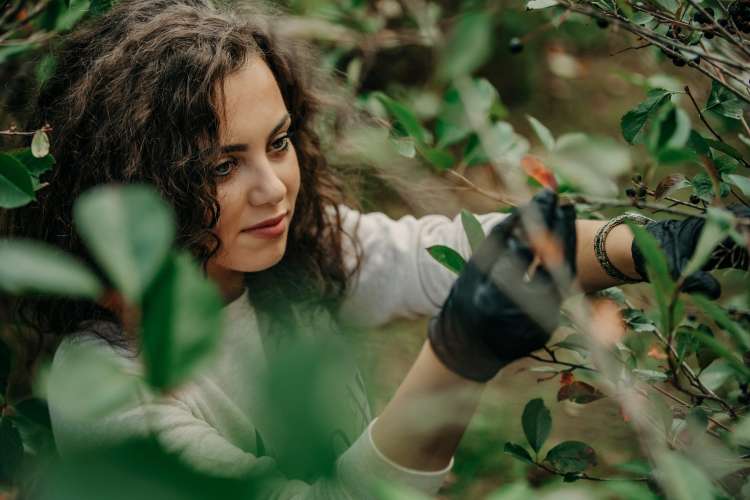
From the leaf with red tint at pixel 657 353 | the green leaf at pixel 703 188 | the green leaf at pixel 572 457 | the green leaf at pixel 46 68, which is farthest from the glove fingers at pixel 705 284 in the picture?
the green leaf at pixel 46 68

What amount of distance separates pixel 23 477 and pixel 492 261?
90 cm

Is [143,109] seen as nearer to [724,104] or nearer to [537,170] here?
[537,170]

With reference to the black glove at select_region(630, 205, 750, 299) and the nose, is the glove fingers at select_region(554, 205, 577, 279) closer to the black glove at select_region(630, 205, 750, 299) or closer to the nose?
the black glove at select_region(630, 205, 750, 299)

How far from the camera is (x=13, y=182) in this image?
91 cm

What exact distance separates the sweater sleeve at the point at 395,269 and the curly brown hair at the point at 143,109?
1.41ft

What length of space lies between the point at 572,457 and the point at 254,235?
26.2 inches

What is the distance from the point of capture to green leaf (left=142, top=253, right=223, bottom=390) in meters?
0.32

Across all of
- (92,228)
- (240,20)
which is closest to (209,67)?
(240,20)

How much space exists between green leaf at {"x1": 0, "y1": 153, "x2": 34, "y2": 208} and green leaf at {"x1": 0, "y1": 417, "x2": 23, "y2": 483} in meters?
0.45

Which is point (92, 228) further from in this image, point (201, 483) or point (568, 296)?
point (568, 296)

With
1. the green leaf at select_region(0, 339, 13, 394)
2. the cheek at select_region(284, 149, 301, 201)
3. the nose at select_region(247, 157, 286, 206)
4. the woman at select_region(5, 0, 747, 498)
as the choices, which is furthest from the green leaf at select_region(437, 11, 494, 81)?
the green leaf at select_region(0, 339, 13, 394)

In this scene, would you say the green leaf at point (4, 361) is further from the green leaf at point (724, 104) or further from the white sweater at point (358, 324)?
the green leaf at point (724, 104)

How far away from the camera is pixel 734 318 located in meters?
0.79

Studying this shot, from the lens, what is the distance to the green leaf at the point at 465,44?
1.52 ft
